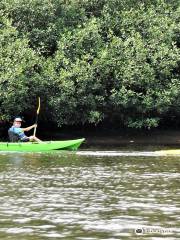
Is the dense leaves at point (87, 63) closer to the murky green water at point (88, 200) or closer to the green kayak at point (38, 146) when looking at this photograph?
the green kayak at point (38, 146)

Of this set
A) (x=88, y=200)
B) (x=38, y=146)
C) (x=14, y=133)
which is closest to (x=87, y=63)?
(x=14, y=133)

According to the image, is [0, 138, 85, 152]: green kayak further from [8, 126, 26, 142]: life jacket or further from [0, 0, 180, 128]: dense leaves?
[0, 0, 180, 128]: dense leaves

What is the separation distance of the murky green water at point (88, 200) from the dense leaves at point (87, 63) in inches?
580

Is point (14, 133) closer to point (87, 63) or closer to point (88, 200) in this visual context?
point (87, 63)

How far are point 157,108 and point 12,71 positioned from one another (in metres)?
10.8

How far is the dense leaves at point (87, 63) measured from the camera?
40188 millimetres

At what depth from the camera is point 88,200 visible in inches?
637

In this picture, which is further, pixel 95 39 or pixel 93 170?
pixel 95 39

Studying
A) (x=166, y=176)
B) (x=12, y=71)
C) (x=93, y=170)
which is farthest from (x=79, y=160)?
(x=12, y=71)

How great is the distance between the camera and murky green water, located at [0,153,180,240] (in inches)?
494

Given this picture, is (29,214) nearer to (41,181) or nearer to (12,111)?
(41,181)

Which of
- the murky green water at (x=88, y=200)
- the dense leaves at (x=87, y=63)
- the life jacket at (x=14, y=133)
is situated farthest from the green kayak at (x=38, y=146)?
the dense leaves at (x=87, y=63)

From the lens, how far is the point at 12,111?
3988 centimetres

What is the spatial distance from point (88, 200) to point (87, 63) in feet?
85.0
